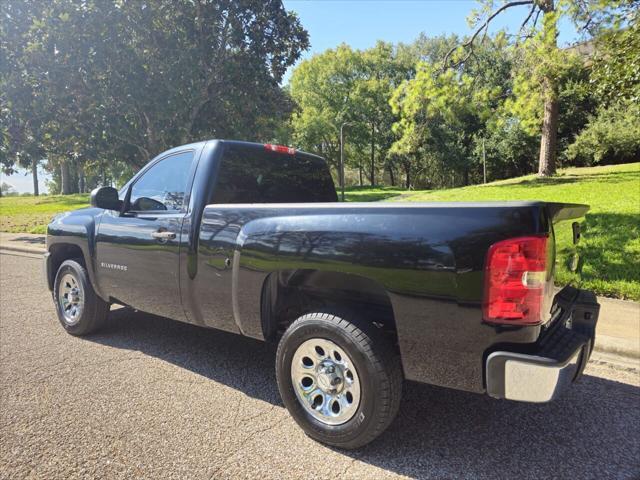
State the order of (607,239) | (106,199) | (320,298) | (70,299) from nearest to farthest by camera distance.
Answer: (320,298) → (106,199) → (70,299) → (607,239)

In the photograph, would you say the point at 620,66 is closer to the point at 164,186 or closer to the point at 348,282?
the point at 348,282

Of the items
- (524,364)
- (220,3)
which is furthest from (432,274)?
(220,3)

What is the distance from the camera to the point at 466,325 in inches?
89.4

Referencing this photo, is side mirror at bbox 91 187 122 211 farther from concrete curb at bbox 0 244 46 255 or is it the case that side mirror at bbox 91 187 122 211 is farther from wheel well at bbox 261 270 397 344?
concrete curb at bbox 0 244 46 255

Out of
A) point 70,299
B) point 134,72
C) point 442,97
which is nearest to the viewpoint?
point 70,299

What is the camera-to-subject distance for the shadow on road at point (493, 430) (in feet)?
8.34

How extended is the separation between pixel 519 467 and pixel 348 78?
47.9 metres

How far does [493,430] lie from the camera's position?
115 inches

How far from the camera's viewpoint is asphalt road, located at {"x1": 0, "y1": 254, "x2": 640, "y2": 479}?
2525 millimetres

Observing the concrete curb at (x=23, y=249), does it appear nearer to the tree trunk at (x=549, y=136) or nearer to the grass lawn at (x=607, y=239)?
the grass lawn at (x=607, y=239)

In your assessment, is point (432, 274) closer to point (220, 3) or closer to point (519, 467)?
point (519, 467)

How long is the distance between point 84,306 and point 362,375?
3.31 meters

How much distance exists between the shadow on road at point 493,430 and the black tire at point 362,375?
Result: 0.57ft

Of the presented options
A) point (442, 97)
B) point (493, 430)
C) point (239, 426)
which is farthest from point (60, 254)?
point (442, 97)
